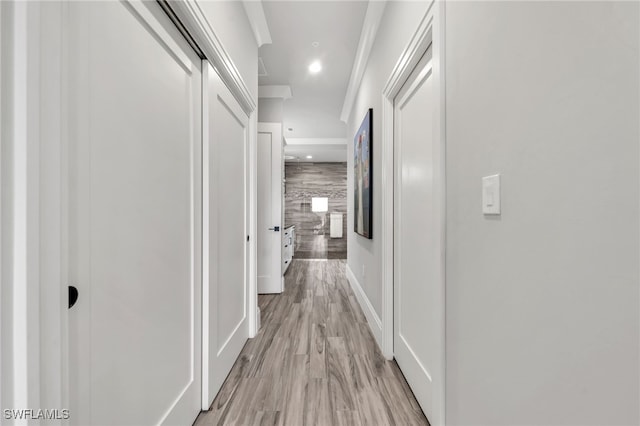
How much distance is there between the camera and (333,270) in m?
5.20

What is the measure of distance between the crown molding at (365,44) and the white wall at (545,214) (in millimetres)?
1295

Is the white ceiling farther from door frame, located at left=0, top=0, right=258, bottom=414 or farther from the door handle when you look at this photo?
the door handle

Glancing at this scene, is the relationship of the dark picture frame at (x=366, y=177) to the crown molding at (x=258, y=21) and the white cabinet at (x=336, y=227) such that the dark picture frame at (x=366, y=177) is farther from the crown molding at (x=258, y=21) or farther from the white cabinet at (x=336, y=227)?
the white cabinet at (x=336, y=227)

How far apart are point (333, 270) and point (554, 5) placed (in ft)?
15.8

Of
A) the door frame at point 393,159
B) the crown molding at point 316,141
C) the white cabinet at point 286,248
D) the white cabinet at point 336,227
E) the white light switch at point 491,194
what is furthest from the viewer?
the white cabinet at point 336,227

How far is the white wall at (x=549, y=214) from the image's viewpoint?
49 cm

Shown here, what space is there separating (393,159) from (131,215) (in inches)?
62.8

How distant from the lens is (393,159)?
6.61 feet

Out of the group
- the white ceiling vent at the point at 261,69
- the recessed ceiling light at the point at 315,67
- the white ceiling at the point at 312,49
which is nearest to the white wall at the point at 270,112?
the white ceiling at the point at 312,49

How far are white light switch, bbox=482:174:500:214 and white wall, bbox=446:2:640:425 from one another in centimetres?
3

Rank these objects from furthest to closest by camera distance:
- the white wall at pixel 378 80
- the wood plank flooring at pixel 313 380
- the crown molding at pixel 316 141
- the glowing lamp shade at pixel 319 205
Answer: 1. the glowing lamp shade at pixel 319 205
2. the crown molding at pixel 316 141
3. the white wall at pixel 378 80
4. the wood plank flooring at pixel 313 380

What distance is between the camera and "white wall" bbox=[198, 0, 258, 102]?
4.87ft

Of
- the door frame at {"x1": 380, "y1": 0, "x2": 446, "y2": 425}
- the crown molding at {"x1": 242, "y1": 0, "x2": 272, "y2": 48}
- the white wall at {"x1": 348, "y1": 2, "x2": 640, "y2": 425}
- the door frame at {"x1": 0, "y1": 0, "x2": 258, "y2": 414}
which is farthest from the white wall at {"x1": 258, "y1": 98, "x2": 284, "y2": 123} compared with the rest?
the door frame at {"x1": 0, "y1": 0, "x2": 258, "y2": 414}

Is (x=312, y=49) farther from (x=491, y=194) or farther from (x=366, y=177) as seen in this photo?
(x=491, y=194)
